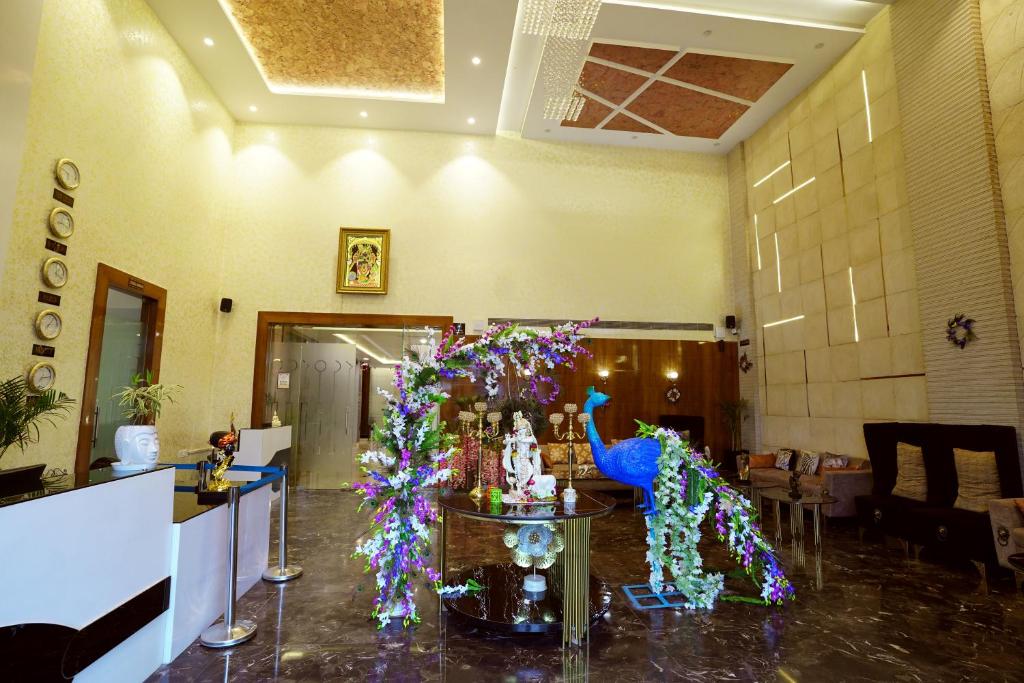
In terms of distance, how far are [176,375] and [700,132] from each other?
32.3 feet

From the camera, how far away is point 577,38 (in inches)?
260

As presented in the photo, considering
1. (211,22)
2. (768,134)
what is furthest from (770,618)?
(211,22)

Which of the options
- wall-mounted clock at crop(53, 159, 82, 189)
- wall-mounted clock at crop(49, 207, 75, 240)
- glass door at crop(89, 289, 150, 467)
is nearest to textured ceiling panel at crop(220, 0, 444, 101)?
wall-mounted clock at crop(53, 159, 82, 189)

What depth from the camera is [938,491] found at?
18.2 ft

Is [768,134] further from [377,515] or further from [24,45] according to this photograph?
[24,45]

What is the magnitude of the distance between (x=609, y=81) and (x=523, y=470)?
22.5 feet

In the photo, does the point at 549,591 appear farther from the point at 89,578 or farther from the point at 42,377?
the point at 42,377

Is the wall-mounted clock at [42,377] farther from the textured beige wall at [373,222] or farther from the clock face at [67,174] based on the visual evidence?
the clock face at [67,174]

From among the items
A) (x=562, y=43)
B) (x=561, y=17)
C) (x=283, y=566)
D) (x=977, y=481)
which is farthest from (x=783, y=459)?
(x=283, y=566)

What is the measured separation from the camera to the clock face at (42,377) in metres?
4.87

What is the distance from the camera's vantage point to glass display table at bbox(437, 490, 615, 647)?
3.31m

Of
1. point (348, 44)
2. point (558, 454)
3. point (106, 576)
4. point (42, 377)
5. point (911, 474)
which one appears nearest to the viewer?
point (106, 576)

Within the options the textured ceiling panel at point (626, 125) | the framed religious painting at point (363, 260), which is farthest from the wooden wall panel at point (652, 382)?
the textured ceiling panel at point (626, 125)

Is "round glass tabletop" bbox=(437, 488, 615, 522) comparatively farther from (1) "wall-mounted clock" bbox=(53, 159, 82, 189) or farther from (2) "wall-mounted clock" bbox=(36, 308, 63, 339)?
(1) "wall-mounted clock" bbox=(53, 159, 82, 189)
